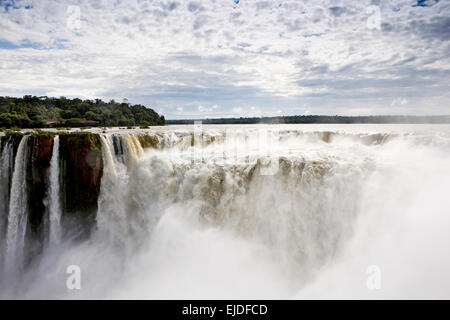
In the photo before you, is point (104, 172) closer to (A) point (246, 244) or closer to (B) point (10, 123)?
(A) point (246, 244)

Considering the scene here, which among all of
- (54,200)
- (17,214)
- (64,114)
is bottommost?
(17,214)

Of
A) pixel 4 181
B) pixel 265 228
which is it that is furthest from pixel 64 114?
pixel 265 228

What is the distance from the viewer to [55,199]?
41.1 ft

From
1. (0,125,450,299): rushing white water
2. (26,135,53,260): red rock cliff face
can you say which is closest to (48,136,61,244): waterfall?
(26,135,53,260): red rock cliff face

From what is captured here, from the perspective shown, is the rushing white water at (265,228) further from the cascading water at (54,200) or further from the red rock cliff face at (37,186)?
the red rock cliff face at (37,186)

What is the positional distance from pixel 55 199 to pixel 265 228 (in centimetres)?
1022

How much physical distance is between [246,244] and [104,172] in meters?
7.82

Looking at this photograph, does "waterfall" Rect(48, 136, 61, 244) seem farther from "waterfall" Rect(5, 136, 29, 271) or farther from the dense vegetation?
the dense vegetation

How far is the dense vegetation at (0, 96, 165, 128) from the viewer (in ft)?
118

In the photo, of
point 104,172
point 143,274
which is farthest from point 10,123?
point 143,274

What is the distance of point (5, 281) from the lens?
38.6 feet

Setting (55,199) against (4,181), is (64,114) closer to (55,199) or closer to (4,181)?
(4,181)

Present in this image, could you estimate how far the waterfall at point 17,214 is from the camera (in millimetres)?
11906

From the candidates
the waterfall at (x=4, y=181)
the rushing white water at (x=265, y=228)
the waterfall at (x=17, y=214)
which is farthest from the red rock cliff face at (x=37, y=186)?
the rushing white water at (x=265, y=228)
